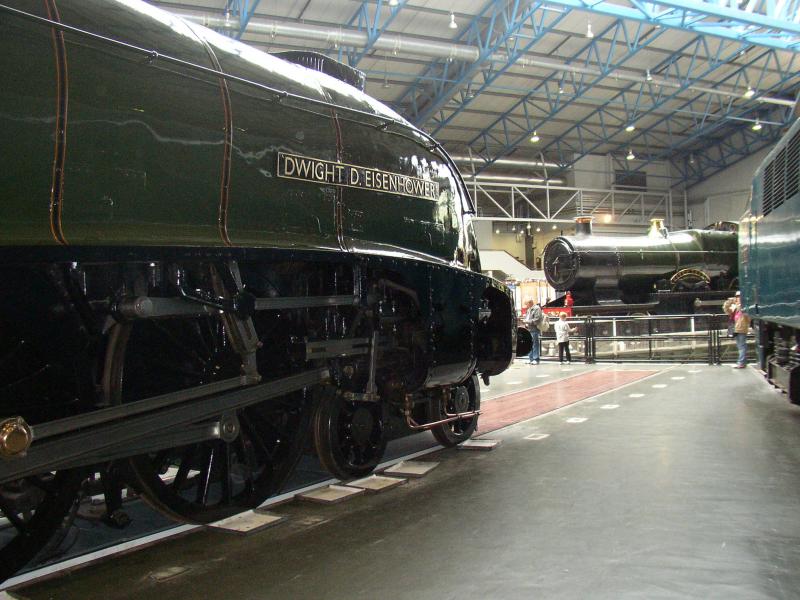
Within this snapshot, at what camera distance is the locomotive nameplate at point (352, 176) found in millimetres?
4016

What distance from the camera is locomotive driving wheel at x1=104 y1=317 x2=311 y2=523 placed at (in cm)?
358

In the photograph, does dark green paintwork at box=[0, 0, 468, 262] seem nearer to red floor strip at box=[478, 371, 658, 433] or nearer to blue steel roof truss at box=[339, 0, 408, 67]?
red floor strip at box=[478, 371, 658, 433]

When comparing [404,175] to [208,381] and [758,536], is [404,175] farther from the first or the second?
[758,536]

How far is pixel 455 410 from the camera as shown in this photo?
248 inches

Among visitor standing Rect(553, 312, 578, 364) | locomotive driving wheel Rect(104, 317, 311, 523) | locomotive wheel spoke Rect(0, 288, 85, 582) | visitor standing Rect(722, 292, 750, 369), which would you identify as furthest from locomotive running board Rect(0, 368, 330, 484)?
visitor standing Rect(553, 312, 578, 364)

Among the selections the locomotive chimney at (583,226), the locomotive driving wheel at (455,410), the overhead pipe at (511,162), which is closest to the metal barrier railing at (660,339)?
the locomotive chimney at (583,226)

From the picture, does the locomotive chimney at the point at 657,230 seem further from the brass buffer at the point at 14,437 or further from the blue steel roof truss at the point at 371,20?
the brass buffer at the point at 14,437

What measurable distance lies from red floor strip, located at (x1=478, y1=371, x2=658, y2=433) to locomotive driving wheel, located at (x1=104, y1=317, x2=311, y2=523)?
11.1ft

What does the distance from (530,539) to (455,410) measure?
2481 mm

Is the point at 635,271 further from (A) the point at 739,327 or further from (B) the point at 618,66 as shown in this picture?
(B) the point at 618,66

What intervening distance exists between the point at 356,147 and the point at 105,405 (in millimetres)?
2285

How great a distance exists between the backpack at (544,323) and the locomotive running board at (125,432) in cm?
1341

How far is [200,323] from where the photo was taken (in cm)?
397

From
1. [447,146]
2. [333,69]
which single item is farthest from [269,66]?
[447,146]
